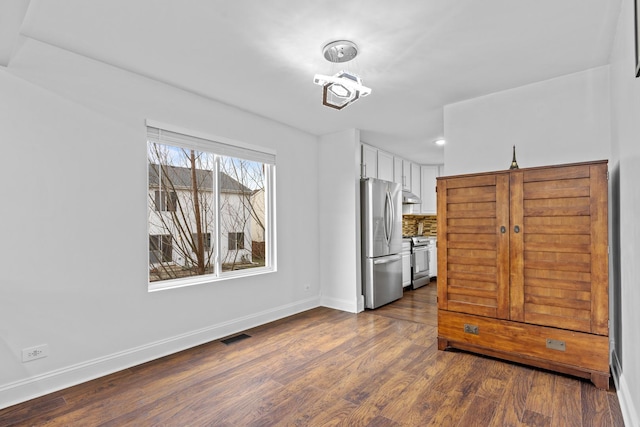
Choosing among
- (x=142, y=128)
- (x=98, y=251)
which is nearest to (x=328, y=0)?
(x=142, y=128)

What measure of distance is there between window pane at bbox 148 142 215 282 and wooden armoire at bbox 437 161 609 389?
234cm

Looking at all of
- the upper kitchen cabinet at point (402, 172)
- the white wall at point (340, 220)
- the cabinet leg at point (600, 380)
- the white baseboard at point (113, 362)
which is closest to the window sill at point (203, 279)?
the white baseboard at point (113, 362)

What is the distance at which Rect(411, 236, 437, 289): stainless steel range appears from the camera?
5.84 meters

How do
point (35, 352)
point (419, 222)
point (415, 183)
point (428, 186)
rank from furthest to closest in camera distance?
point (419, 222), point (428, 186), point (415, 183), point (35, 352)

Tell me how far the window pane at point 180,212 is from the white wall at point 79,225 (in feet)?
0.65

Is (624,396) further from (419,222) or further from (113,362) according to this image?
(419,222)

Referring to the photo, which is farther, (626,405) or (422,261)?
(422,261)

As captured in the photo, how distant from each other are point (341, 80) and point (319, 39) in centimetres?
37

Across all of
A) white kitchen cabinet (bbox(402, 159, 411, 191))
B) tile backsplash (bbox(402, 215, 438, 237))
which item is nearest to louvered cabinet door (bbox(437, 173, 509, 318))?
white kitchen cabinet (bbox(402, 159, 411, 191))

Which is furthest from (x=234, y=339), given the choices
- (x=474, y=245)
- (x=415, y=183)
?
(x=415, y=183)

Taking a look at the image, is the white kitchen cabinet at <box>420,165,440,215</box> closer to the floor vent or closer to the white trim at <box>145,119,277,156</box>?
the white trim at <box>145,119,277,156</box>

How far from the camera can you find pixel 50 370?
232 centimetres

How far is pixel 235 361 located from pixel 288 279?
4.91 ft

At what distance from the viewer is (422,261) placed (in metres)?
6.14
